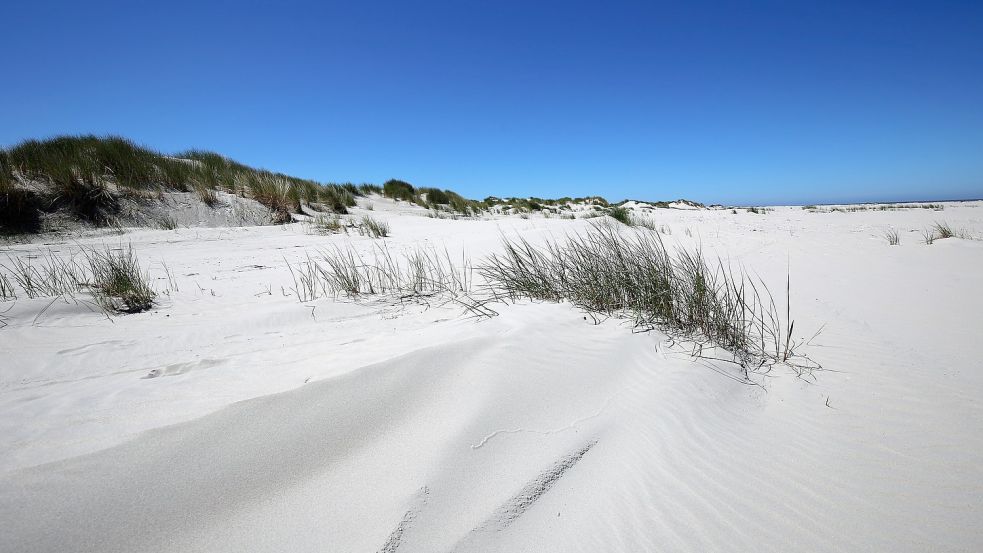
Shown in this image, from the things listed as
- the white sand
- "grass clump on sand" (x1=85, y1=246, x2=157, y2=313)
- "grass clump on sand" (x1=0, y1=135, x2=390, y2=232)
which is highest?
"grass clump on sand" (x1=0, y1=135, x2=390, y2=232)

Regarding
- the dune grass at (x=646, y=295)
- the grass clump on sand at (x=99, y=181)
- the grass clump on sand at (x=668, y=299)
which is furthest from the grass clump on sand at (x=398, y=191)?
the grass clump on sand at (x=668, y=299)

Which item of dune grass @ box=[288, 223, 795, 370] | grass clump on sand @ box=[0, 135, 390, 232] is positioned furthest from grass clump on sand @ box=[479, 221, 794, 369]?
grass clump on sand @ box=[0, 135, 390, 232]

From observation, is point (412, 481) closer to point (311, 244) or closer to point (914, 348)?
point (914, 348)

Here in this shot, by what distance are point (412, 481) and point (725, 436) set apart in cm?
129

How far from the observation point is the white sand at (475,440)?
3.47ft

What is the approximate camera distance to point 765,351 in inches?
95.7

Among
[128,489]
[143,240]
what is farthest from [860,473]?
[143,240]

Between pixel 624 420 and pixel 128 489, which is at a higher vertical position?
Answer: pixel 128 489

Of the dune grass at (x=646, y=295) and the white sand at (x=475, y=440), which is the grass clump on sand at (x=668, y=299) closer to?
the dune grass at (x=646, y=295)

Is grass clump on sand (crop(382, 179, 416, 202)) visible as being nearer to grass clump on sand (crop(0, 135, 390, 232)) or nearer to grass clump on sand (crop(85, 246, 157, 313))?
grass clump on sand (crop(0, 135, 390, 232))

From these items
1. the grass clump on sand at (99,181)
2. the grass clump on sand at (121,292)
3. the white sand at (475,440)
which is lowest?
the white sand at (475,440)

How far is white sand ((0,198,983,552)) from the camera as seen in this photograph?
3.47ft

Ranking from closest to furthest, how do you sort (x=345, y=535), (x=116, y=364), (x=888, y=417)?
(x=345, y=535) < (x=888, y=417) < (x=116, y=364)

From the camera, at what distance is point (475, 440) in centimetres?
139
